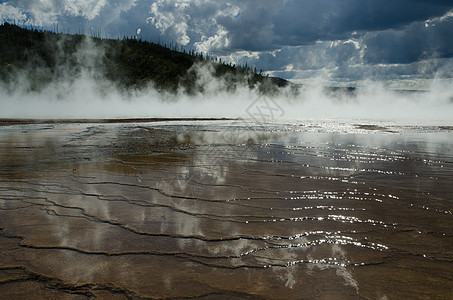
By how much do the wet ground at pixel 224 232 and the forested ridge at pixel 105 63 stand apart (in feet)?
232

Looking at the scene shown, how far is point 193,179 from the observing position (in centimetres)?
554

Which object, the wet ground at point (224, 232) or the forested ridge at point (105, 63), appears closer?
the wet ground at point (224, 232)

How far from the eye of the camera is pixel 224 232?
329cm

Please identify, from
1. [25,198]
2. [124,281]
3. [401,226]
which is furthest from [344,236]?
[25,198]

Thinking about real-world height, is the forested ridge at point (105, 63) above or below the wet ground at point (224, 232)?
above

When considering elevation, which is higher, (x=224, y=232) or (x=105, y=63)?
(x=105, y=63)

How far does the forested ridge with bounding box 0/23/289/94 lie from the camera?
77750 millimetres

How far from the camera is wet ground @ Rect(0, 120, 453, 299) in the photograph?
2.39m

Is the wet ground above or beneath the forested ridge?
beneath

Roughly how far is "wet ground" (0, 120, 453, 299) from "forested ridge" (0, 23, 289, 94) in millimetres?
70562

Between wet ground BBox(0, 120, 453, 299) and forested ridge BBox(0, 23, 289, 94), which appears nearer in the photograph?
wet ground BBox(0, 120, 453, 299)

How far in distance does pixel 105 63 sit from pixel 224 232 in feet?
326

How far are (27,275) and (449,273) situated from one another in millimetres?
3175

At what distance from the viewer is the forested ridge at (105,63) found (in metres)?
77.8
